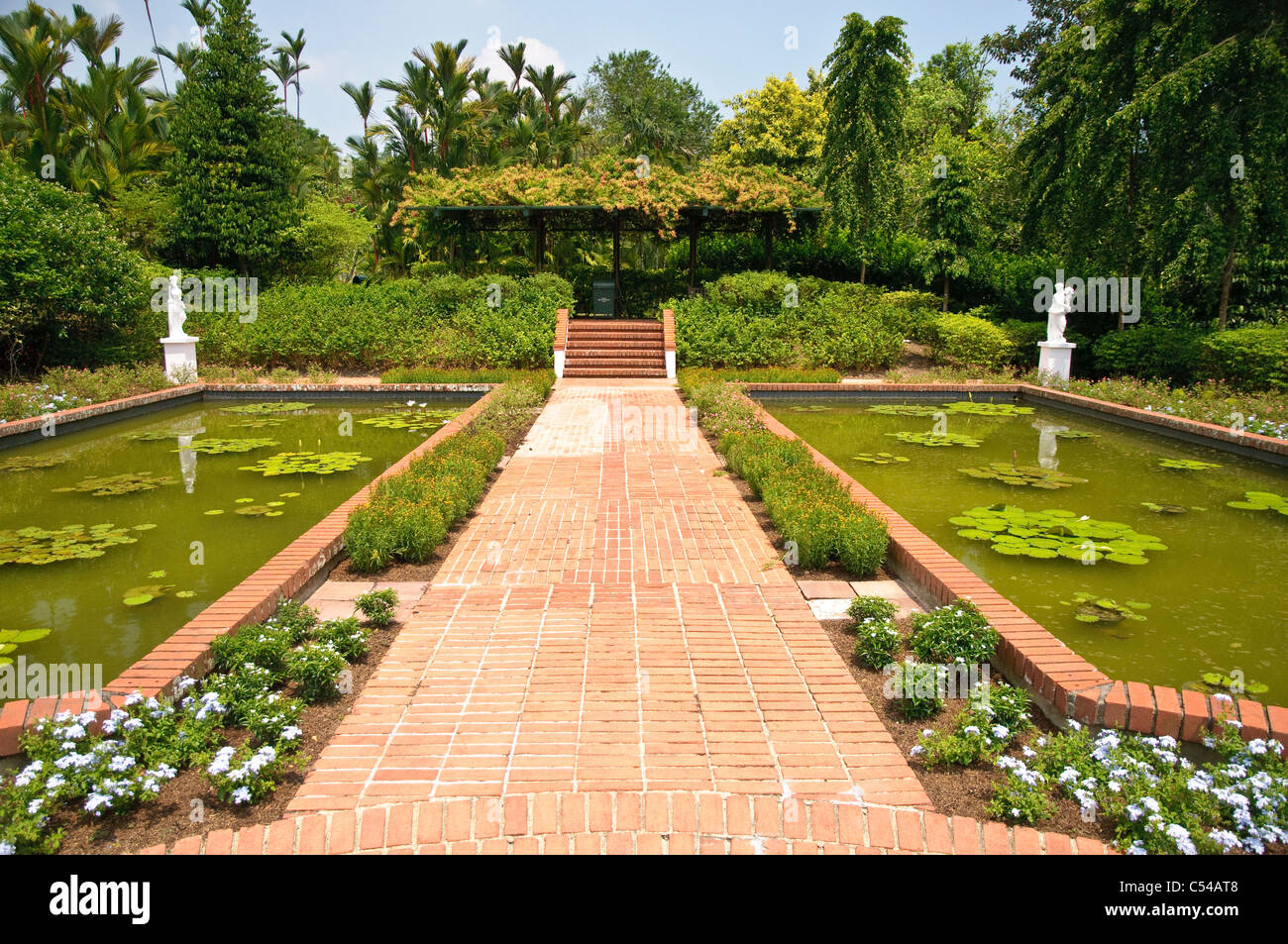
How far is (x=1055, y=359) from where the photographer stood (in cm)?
1442

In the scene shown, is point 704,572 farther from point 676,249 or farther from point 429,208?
point 676,249

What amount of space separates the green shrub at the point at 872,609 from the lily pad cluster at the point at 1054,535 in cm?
190

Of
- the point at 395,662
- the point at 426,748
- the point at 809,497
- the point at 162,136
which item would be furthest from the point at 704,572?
the point at 162,136

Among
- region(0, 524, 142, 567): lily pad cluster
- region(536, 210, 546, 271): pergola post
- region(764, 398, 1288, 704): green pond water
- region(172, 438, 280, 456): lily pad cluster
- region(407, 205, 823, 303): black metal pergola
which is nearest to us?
region(764, 398, 1288, 704): green pond water

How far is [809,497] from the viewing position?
571 centimetres

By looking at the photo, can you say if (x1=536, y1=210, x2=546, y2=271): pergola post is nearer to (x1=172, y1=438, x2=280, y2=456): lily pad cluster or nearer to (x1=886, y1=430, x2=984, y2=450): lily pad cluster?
(x1=172, y1=438, x2=280, y2=456): lily pad cluster

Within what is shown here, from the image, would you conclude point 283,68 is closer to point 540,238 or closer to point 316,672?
point 540,238

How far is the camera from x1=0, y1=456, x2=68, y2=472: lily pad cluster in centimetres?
854

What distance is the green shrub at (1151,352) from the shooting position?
42.9ft

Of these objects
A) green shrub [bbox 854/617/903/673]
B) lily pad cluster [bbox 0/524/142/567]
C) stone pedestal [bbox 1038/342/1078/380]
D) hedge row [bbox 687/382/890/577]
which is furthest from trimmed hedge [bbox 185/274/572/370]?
green shrub [bbox 854/617/903/673]

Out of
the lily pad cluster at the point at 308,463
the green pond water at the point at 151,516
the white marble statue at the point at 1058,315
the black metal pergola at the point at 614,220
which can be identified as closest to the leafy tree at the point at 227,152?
the black metal pergola at the point at 614,220

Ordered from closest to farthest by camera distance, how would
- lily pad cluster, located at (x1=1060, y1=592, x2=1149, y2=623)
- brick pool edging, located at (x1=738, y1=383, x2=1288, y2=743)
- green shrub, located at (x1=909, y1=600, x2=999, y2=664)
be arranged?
1. brick pool edging, located at (x1=738, y1=383, x2=1288, y2=743)
2. green shrub, located at (x1=909, y1=600, x2=999, y2=664)
3. lily pad cluster, located at (x1=1060, y1=592, x2=1149, y2=623)

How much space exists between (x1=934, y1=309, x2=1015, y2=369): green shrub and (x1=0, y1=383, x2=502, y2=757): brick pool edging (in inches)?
503

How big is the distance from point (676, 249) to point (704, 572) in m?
→ 19.0
